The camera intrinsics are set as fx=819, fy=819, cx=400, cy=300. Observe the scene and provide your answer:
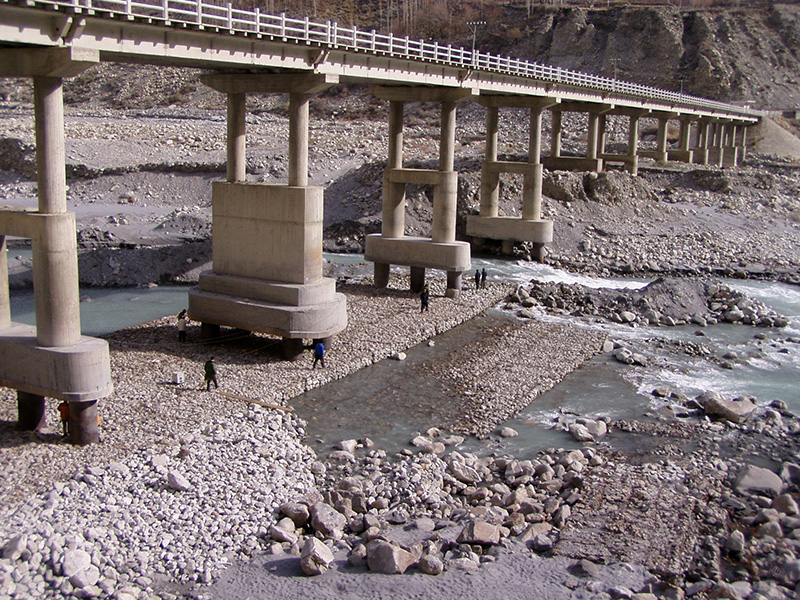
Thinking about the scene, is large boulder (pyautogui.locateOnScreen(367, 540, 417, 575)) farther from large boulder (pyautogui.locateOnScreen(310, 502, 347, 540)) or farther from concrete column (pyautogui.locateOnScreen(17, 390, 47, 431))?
concrete column (pyautogui.locateOnScreen(17, 390, 47, 431))

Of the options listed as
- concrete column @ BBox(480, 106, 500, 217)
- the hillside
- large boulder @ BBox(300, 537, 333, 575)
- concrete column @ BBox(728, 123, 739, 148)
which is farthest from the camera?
the hillside

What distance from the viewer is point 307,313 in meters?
23.5

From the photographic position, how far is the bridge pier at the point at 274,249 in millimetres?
23938

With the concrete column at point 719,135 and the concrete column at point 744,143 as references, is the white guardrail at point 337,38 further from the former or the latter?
the concrete column at point 744,143

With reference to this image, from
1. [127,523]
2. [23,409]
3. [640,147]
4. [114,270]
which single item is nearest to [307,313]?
[23,409]

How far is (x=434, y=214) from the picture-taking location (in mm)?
33844

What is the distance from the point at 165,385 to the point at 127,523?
698 cm

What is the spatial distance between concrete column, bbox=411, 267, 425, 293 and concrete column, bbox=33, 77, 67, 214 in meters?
18.6

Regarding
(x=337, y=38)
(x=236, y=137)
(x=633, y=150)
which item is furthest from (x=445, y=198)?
(x=633, y=150)

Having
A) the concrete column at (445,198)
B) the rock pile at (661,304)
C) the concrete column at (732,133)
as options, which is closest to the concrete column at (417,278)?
the concrete column at (445,198)

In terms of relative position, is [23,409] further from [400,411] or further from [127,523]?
[400,411]

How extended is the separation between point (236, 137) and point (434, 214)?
34.2ft

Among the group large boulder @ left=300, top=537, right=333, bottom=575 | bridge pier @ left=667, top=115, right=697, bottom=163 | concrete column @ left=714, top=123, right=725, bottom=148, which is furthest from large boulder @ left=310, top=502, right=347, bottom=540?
concrete column @ left=714, top=123, right=725, bottom=148

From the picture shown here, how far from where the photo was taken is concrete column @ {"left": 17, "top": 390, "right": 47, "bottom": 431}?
16891 mm
